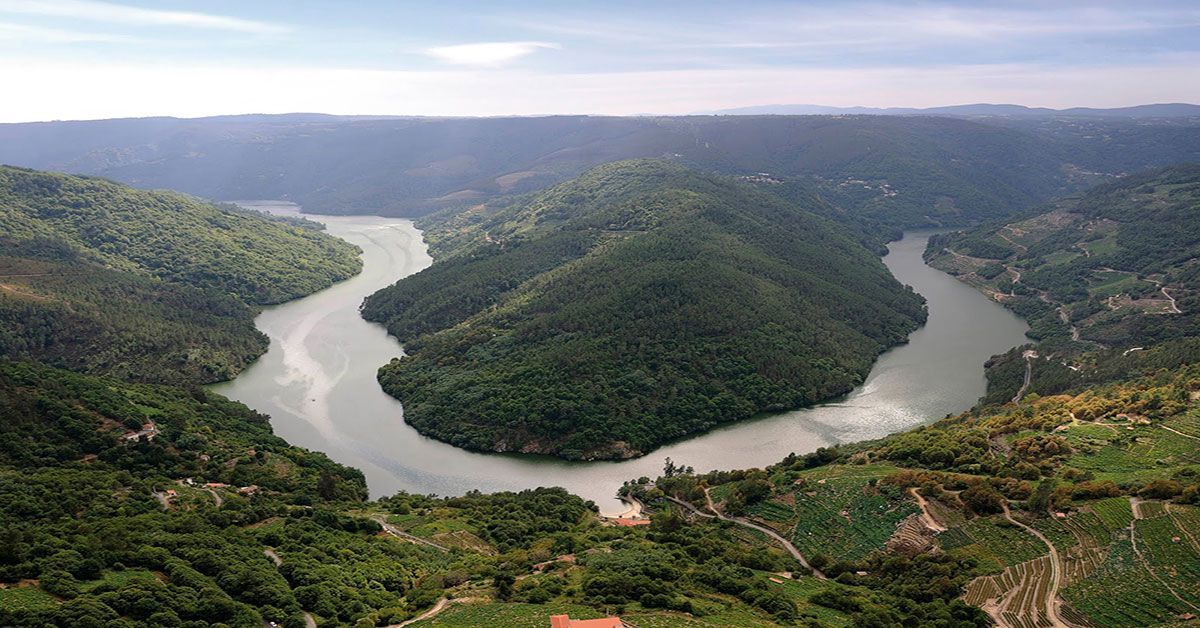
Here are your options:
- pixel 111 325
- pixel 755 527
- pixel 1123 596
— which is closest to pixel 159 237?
pixel 111 325

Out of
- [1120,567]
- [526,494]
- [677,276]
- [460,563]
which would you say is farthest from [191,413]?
[1120,567]

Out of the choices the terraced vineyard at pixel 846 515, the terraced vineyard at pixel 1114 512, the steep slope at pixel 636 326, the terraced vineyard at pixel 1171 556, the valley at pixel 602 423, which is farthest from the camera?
the steep slope at pixel 636 326

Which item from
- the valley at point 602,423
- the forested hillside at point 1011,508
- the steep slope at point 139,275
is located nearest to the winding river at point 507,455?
the valley at point 602,423

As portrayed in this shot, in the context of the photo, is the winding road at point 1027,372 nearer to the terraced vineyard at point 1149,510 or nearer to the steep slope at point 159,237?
the terraced vineyard at point 1149,510

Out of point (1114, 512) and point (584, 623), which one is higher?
point (1114, 512)

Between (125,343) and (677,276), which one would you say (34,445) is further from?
(677,276)

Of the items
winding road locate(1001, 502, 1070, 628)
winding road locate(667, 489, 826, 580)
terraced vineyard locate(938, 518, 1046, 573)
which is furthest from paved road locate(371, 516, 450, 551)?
winding road locate(1001, 502, 1070, 628)

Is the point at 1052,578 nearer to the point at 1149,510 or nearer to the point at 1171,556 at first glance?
the point at 1171,556

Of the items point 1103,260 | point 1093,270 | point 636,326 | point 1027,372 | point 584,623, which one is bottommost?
point 1027,372
